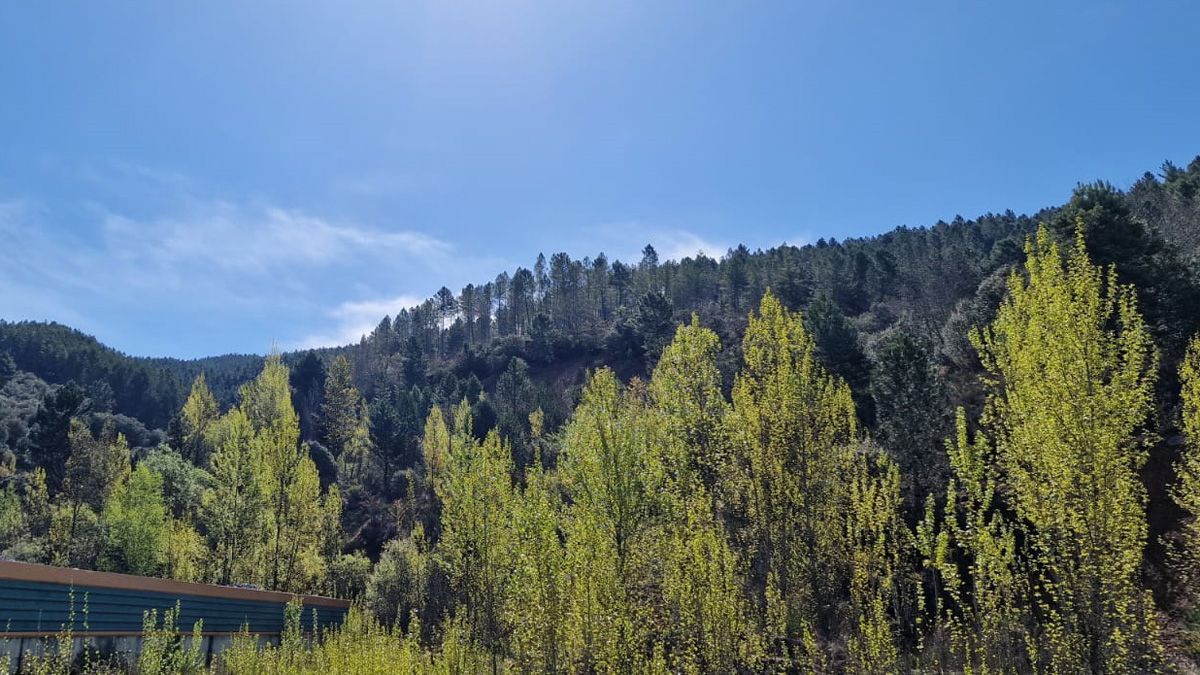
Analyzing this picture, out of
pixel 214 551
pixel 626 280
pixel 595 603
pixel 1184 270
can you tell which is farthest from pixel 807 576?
pixel 626 280

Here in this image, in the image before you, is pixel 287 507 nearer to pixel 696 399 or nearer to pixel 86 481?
pixel 86 481

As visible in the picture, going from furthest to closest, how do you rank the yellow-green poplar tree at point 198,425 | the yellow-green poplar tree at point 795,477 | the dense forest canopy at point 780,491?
the yellow-green poplar tree at point 198,425
the yellow-green poplar tree at point 795,477
the dense forest canopy at point 780,491

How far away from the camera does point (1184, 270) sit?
2711 centimetres

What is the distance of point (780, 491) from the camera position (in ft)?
59.6

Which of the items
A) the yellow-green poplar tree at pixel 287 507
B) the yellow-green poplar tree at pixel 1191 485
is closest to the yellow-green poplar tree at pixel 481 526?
the yellow-green poplar tree at pixel 1191 485

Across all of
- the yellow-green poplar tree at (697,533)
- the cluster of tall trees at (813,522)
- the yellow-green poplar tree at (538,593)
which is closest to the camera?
the cluster of tall trees at (813,522)

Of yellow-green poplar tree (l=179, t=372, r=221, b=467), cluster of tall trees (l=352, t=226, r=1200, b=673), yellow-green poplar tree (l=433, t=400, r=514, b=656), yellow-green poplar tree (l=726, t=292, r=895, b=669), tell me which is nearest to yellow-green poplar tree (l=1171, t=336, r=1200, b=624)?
cluster of tall trees (l=352, t=226, r=1200, b=673)

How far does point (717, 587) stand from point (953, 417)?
20.8m

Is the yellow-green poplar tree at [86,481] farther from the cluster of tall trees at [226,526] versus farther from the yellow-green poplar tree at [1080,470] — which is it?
the yellow-green poplar tree at [1080,470]

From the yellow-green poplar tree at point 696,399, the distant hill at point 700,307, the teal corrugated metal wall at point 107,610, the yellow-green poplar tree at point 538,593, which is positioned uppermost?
the distant hill at point 700,307

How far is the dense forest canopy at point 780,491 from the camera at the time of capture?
10383 millimetres

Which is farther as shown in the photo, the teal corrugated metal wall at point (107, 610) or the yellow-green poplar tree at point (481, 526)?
the yellow-green poplar tree at point (481, 526)

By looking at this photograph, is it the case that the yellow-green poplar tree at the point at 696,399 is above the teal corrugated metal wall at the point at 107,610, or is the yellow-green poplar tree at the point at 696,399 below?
above

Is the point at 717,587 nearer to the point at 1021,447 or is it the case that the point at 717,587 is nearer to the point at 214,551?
the point at 1021,447
